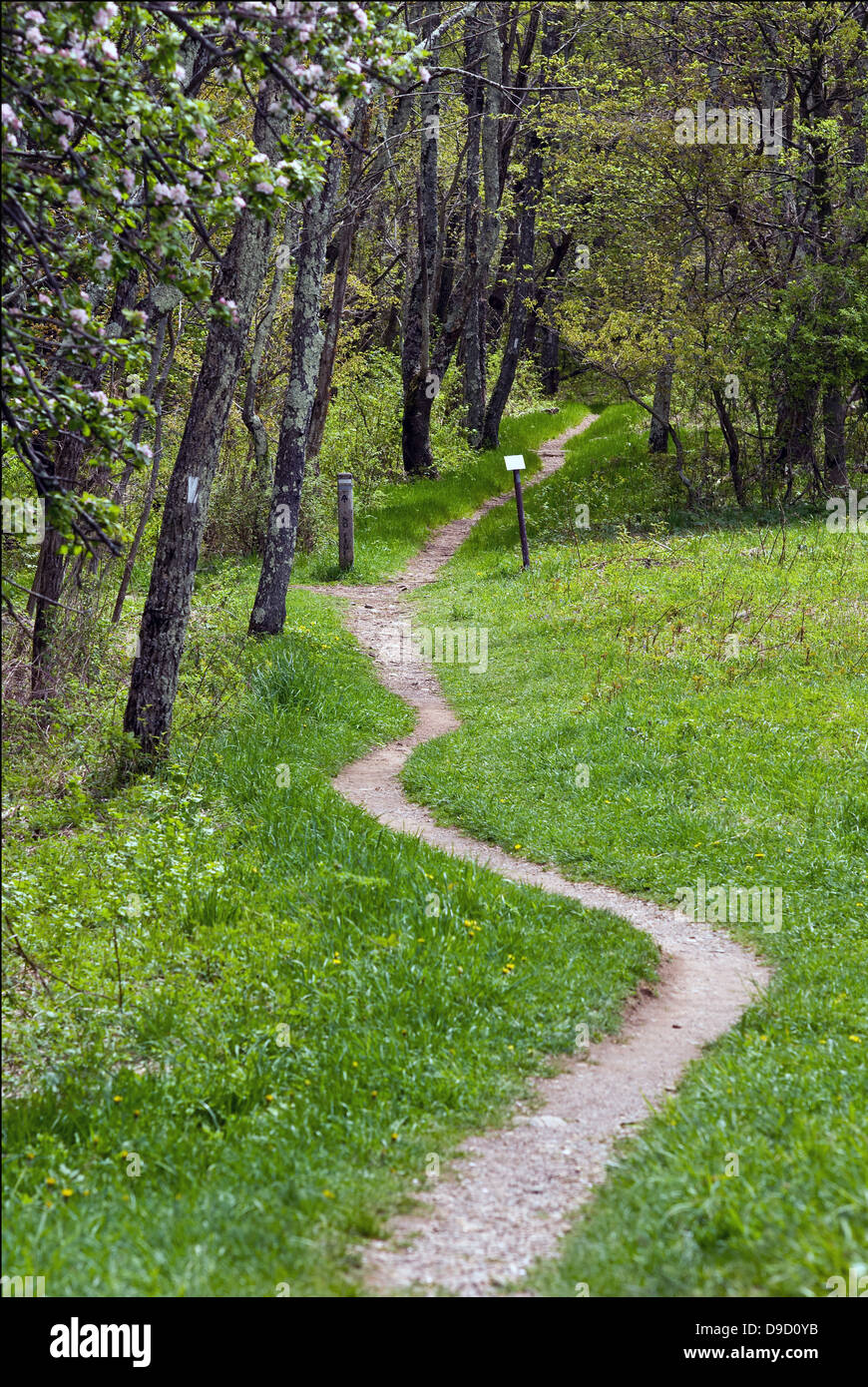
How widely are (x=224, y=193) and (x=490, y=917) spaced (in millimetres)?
4203

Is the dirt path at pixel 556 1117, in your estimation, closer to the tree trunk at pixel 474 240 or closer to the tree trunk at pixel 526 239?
the tree trunk at pixel 526 239

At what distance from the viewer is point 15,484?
1023 cm

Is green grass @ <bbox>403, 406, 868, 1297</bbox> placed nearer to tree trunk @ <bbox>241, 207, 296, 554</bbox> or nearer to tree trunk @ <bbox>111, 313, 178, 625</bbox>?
tree trunk @ <bbox>111, 313, 178, 625</bbox>

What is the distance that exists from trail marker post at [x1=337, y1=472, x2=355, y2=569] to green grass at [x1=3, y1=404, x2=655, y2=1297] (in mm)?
9335

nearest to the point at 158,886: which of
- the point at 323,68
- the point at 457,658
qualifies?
the point at 323,68

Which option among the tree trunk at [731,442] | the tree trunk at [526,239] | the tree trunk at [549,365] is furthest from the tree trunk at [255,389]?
the tree trunk at [549,365]

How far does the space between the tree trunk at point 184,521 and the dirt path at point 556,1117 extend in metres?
1.94

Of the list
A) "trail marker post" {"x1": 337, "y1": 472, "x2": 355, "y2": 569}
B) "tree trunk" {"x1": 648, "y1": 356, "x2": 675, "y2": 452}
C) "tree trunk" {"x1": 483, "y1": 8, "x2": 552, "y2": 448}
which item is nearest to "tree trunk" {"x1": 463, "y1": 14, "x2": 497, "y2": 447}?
"tree trunk" {"x1": 483, "y1": 8, "x2": 552, "y2": 448}

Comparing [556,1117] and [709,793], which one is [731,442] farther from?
[556,1117]

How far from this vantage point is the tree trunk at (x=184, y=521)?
8852mm

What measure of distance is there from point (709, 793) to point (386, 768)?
9.90 feet

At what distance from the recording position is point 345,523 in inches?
701

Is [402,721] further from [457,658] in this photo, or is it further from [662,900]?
[662,900]

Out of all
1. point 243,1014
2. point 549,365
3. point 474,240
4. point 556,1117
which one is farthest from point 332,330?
point 549,365
